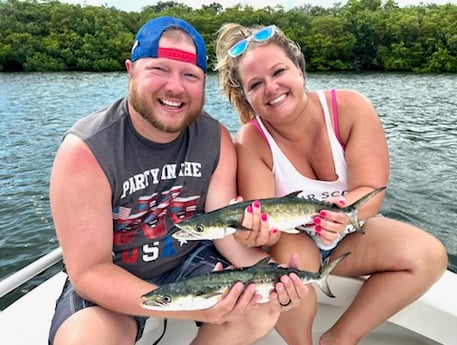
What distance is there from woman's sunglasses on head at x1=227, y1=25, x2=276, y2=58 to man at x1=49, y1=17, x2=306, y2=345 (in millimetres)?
383

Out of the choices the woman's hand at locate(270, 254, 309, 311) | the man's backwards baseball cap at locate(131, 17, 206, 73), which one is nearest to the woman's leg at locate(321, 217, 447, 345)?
the woman's hand at locate(270, 254, 309, 311)

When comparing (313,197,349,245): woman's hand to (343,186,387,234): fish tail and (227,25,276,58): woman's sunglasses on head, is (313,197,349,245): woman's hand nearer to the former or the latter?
(343,186,387,234): fish tail

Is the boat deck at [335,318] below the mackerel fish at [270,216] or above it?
below

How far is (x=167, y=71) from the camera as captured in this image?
7.20 feet

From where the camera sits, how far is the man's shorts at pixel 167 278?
199 centimetres

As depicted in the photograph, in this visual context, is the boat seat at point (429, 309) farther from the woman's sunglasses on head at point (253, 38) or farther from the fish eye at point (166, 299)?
the woman's sunglasses on head at point (253, 38)

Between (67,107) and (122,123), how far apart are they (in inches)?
938

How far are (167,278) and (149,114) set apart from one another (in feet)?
2.83

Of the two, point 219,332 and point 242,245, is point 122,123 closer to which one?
point 242,245

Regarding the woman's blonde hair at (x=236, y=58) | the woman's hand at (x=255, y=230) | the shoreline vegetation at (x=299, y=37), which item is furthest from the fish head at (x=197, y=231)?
the shoreline vegetation at (x=299, y=37)

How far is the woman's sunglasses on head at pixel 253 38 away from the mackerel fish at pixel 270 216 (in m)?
0.93

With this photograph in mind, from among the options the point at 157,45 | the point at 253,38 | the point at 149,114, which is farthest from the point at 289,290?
the point at 253,38

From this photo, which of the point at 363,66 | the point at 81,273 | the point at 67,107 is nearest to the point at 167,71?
the point at 81,273

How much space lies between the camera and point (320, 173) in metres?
2.75
